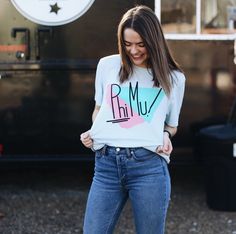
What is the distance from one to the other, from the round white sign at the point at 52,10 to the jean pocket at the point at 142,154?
2.07 m

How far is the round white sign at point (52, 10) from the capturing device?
4234mm

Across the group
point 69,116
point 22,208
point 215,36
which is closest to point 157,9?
point 215,36

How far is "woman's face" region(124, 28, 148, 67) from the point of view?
2379 millimetres

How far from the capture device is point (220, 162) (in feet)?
14.3

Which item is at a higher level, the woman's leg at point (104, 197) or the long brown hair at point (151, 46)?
the long brown hair at point (151, 46)

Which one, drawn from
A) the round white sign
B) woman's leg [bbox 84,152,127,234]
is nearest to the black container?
the round white sign

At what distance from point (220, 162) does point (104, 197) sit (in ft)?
6.74

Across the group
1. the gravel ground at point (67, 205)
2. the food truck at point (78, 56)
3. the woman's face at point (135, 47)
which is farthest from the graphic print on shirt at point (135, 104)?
the food truck at point (78, 56)

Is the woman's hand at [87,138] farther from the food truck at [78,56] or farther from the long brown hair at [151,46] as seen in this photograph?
the food truck at [78,56]

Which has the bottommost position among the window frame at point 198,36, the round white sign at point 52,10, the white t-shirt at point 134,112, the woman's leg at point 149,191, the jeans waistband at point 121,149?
the woman's leg at point 149,191

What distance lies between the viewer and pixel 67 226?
4.17 metres

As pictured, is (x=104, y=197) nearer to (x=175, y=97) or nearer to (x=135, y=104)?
(x=135, y=104)

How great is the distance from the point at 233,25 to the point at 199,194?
146 centimetres

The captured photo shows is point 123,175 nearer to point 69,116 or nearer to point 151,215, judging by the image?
point 151,215
